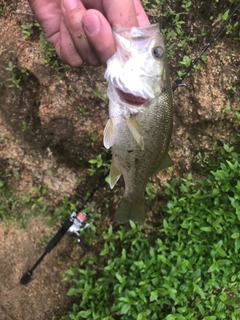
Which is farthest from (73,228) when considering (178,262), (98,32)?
(98,32)

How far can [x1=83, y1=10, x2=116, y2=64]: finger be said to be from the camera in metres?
1.65

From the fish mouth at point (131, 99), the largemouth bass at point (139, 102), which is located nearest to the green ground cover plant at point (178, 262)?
the largemouth bass at point (139, 102)

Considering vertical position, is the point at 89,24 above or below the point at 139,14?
above

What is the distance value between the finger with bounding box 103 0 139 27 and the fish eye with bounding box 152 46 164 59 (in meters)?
0.21

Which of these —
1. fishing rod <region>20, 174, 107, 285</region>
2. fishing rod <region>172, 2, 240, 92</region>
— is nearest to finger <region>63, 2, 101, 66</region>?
fishing rod <region>172, 2, 240, 92</region>

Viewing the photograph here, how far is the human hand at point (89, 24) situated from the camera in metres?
1.67

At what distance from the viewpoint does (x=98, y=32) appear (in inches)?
65.9

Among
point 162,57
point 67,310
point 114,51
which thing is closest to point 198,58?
point 162,57

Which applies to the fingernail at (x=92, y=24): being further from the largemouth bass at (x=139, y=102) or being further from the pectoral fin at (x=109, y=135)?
the pectoral fin at (x=109, y=135)

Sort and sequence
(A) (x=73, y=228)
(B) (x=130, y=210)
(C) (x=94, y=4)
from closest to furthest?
1. (C) (x=94, y=4)
2. (B) (x=130, y=210)
3. (A) (x=73, y=228)

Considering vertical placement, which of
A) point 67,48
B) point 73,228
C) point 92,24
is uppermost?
point 92,24

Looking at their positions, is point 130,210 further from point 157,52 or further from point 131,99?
point 157,52

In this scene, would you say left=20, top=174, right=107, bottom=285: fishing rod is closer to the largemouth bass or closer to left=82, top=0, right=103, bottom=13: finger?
the largemouth bass

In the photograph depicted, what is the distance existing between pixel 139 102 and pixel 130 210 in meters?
0.83
